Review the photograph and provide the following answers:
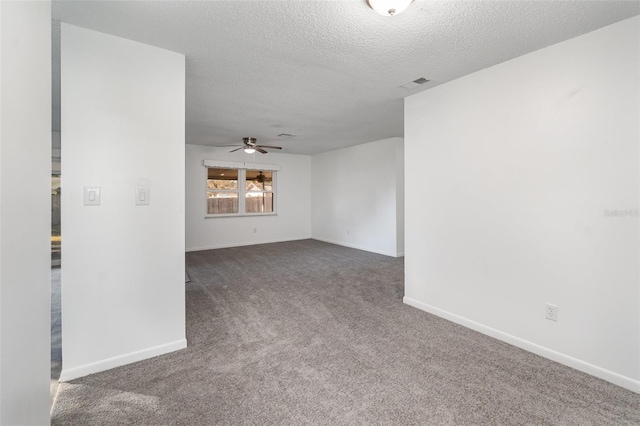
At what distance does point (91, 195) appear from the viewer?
1990 millimetres

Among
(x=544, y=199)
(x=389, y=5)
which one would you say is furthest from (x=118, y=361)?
(x=544, y=199)

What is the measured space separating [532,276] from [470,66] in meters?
1.79

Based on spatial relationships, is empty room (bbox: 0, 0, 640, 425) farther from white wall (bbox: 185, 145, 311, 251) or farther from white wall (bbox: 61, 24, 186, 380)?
white wall (bbox: 185, 145, 311, 251)

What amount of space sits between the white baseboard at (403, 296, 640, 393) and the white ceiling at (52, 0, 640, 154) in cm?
226

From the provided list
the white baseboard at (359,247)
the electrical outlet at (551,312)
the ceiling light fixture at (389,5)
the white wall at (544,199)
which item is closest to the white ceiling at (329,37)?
the ceiling light fixture at (389,5)

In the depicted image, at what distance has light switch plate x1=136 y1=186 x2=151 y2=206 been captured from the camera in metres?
2.14

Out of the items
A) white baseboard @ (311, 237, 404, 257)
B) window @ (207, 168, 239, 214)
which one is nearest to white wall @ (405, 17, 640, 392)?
A: white baseboard @ (311, 237, 404, 257)

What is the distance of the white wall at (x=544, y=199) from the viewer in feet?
6.25

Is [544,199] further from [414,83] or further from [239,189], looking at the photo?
[239,189]

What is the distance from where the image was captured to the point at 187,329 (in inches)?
106

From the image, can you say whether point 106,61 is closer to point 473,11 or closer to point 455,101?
point 473,11

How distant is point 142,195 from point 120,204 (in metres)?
0.15

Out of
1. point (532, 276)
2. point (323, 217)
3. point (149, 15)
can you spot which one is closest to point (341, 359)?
point (532, 276)

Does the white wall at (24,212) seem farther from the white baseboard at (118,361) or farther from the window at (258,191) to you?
the window at (258,191)
